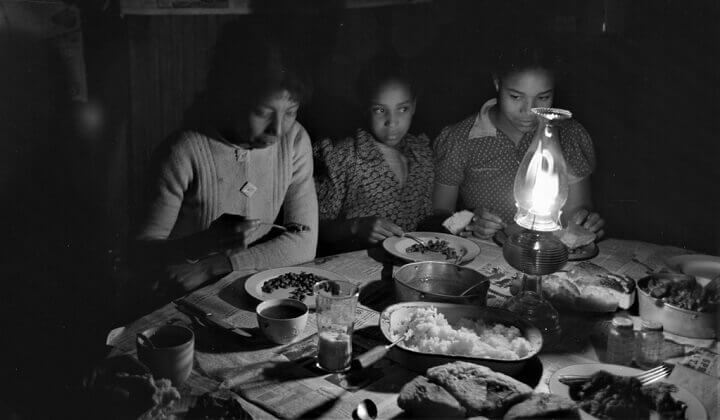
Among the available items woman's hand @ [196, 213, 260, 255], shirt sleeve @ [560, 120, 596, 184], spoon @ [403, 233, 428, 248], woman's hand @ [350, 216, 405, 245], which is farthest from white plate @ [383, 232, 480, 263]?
shirt sleeve @ [560, 120, 596, 184]

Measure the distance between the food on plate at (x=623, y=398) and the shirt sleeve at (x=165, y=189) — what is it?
67.0 inches

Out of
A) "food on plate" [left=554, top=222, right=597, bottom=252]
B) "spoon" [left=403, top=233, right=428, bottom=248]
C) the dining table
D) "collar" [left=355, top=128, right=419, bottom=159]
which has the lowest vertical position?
the dining table

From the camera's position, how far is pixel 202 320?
6.60ft

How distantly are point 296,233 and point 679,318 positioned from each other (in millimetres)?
1622

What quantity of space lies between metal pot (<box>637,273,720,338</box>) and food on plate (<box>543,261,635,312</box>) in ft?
0.26

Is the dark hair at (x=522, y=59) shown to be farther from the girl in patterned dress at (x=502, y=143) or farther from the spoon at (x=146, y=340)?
the spoon at (x=146, y=340)

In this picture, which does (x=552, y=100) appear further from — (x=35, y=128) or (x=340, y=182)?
(x=35, y=128)

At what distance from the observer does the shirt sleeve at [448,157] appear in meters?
3.35

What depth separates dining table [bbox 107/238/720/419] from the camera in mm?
1660

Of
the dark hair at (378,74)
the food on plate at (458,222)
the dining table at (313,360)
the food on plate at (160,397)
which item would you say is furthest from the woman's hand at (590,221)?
the food on plate at (160,397)

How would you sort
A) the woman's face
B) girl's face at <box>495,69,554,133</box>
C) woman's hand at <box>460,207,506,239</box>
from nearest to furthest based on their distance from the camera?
1. the woman's face
2. woman's hand at <box>460,207,506,239</box>
3. girl's face at <box>495,69,554,133</box>

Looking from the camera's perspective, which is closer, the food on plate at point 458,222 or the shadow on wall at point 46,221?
the shadow on wall at point 46,221

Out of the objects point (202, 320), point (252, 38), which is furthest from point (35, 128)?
point (202, 320)

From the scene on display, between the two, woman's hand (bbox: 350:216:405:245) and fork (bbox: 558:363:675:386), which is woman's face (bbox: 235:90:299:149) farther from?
fork (bbox: 558:363:675:386)
